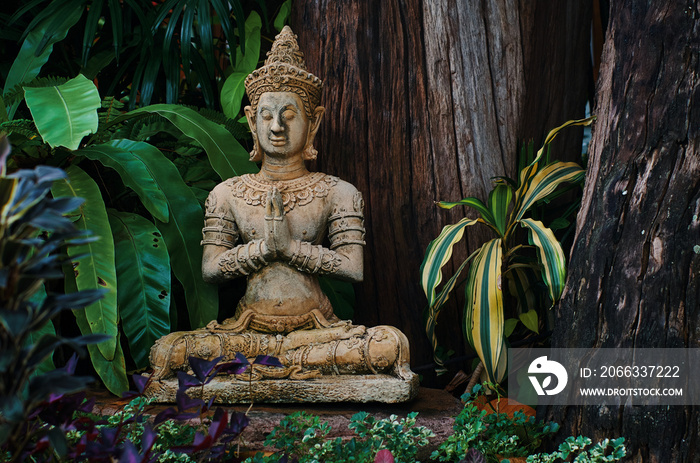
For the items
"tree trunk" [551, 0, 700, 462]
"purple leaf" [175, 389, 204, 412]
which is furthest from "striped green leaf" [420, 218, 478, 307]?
"purple leaf" [175, 389, 204, 412]

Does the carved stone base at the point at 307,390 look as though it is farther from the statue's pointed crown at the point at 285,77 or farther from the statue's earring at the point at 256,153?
the statue's pointed crown at the point at 285,77

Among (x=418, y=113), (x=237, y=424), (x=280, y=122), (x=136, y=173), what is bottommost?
(x=237, y=424)

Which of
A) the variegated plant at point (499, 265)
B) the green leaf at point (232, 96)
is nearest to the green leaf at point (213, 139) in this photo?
the green leaf at point (232, 96)

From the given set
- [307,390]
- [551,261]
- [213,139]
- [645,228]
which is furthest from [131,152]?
[645,228]

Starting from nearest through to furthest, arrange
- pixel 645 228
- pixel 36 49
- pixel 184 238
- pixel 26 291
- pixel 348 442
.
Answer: pixel 26 291
pixel 348 442
pixel 645 228
pixel 184 238
pixel 36 49

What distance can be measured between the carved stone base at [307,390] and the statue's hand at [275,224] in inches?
21.5

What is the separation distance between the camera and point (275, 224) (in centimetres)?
260

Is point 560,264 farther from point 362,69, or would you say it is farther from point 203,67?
point 203,67

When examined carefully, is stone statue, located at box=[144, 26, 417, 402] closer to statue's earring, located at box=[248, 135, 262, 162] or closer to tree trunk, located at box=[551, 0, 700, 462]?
statue's earring, located at box=[248, 135, 262, 162]

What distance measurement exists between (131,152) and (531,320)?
79.4 inches

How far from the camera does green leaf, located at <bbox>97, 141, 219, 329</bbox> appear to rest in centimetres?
292

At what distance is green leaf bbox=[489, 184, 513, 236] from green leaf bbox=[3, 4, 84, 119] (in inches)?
96.0

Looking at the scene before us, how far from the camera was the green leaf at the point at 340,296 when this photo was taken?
3.28m

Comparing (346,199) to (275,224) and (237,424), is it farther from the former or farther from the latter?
(237,424)
